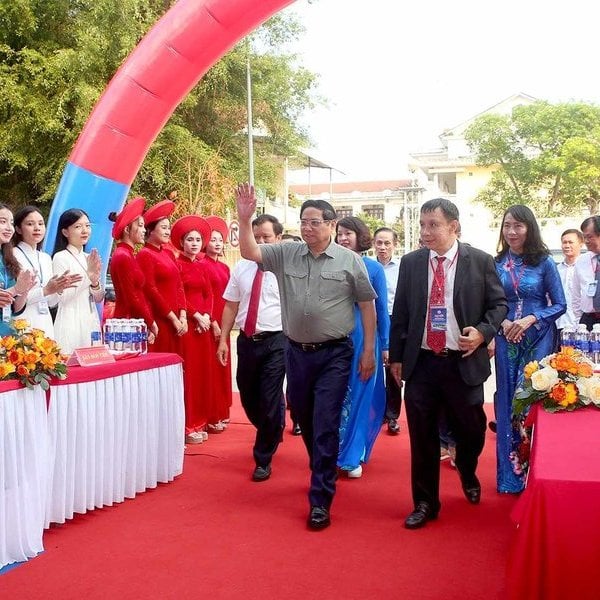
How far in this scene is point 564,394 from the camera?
2.68 meters

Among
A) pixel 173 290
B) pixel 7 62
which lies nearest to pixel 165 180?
pixel 7 62

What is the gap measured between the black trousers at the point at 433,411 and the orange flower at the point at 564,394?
84 centimetres

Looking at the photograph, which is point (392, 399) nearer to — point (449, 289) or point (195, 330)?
point (195, 330)

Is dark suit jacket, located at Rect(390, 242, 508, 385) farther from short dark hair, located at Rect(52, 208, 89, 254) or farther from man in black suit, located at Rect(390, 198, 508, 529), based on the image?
short dark hair, located at Rect(52, 208, 89, 254)

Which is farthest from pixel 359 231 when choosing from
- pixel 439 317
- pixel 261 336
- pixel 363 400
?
pixel 439 317

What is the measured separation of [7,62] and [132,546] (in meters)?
14.1

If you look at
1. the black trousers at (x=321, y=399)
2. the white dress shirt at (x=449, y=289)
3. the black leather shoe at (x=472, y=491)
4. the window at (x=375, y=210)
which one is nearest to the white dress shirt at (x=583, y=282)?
the black leather shoe at (x=472, y=491)

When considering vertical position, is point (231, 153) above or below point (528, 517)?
above

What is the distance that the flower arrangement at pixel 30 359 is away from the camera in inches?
126

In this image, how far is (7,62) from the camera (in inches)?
599

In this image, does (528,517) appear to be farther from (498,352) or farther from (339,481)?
(339,481)

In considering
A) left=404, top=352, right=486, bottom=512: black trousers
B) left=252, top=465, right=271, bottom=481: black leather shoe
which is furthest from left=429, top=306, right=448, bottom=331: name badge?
left=252, top=465, right=271, bottom=481: black leather shoe

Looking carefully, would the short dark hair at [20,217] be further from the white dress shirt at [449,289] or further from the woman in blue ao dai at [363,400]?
the white dress shirt at [449,289]

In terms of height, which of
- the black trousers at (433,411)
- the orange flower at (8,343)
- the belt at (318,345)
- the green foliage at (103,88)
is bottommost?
the black trousers at (433,411)
